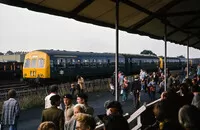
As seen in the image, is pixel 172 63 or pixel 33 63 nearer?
pixel 33 63

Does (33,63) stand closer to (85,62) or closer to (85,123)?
(85,62)

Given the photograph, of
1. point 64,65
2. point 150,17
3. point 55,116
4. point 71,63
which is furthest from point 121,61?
point 55,116

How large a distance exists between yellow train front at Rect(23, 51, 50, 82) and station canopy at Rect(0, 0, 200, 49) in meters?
15.4

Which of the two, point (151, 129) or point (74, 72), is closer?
point (151, 129)

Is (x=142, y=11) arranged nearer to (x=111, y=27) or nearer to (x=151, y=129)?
(x=111, y=27)

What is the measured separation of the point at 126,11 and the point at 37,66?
1976 centimetres

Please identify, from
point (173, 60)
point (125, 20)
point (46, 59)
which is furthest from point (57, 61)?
point (173, 60)

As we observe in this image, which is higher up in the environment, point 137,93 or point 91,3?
point 91,3

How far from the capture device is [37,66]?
2619 centimetres

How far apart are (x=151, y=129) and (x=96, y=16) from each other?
2.73 metres

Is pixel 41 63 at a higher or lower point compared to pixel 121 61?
lower

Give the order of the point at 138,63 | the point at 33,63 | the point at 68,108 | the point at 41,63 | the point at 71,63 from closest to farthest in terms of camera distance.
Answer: the point at 68,108, the point at 41,63, the point at 33,63, the point at 71,63, the point at 138,63

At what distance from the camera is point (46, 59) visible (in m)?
25.2

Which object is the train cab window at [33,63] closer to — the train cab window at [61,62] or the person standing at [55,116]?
the train cab window at [61,62]
